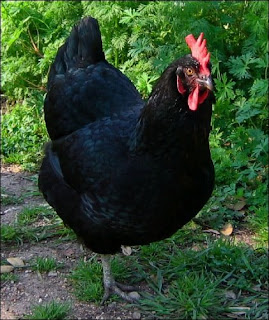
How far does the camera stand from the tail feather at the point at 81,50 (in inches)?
143

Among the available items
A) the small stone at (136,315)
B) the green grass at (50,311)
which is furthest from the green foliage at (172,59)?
the green grass at (50,311)

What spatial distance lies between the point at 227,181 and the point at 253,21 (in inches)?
54.0

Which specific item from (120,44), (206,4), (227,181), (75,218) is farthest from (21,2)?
(75,218)

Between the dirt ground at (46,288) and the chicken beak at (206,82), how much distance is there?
1596mm

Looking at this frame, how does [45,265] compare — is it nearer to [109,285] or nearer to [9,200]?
[109,285]

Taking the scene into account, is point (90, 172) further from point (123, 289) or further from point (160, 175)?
point (123, 289)

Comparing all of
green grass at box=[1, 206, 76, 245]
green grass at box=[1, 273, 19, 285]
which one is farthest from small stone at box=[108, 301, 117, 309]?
green grass at box=[1, 206, 76, 245]

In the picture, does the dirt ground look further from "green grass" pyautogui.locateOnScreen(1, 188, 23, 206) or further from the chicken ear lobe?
the chicken ear lobe

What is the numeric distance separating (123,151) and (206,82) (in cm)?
66

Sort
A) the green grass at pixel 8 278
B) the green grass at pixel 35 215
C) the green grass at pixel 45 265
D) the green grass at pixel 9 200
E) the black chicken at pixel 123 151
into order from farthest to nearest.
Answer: the green grass at pixel 9 200
the green grass at pixel 35 215
the green grass at pixel 45 265
the green grass at pixel 8 278
the black chicken at pixel 123 151

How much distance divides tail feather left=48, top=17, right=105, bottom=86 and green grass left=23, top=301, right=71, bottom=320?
1549 millimetres

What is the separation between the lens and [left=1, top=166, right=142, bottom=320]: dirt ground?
335 cm

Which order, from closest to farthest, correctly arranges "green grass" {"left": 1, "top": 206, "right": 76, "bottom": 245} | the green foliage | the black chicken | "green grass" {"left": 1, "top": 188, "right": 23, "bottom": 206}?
the black chicken, "green grass" {"left": 1, "top": 206, "right": 76, "bottom": 245}, the green foliage, "green grass" {"left": 1, "top": 188, "right": 23, "bottom": 206}

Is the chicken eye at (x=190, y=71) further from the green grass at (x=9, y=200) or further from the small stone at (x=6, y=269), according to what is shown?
the green grass at (x=9, y=200)
